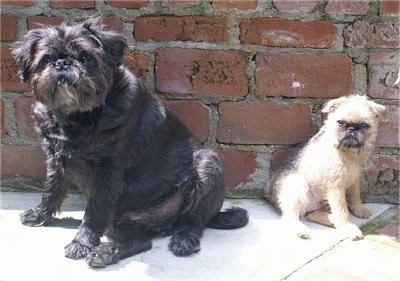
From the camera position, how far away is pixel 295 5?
2.94m

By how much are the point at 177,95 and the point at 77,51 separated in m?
0.81

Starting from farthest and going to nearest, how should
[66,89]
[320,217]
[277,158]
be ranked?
[277,158], [320,217], [66,89]

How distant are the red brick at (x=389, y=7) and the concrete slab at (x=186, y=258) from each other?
1.04 metres

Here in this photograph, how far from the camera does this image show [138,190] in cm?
266

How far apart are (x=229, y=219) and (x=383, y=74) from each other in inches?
42.9

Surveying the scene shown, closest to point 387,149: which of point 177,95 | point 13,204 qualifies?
point 177,95

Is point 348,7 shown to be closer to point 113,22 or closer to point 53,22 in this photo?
point 113,22

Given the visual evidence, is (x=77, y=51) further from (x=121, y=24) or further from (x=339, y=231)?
(x=339, y=231)

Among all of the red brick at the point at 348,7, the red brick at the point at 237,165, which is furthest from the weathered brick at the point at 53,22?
the red brick at the point at 348,7

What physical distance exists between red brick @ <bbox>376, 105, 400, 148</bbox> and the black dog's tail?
853 mm

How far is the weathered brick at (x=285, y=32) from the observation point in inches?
116

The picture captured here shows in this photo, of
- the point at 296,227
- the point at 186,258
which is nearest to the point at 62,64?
the point at 186,258

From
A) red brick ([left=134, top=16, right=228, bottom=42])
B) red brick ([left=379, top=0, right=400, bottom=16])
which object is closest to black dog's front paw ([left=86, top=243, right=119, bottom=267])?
red brick ([left=134, top=16, right=228, bottom=42])

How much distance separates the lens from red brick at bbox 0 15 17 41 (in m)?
2.96
